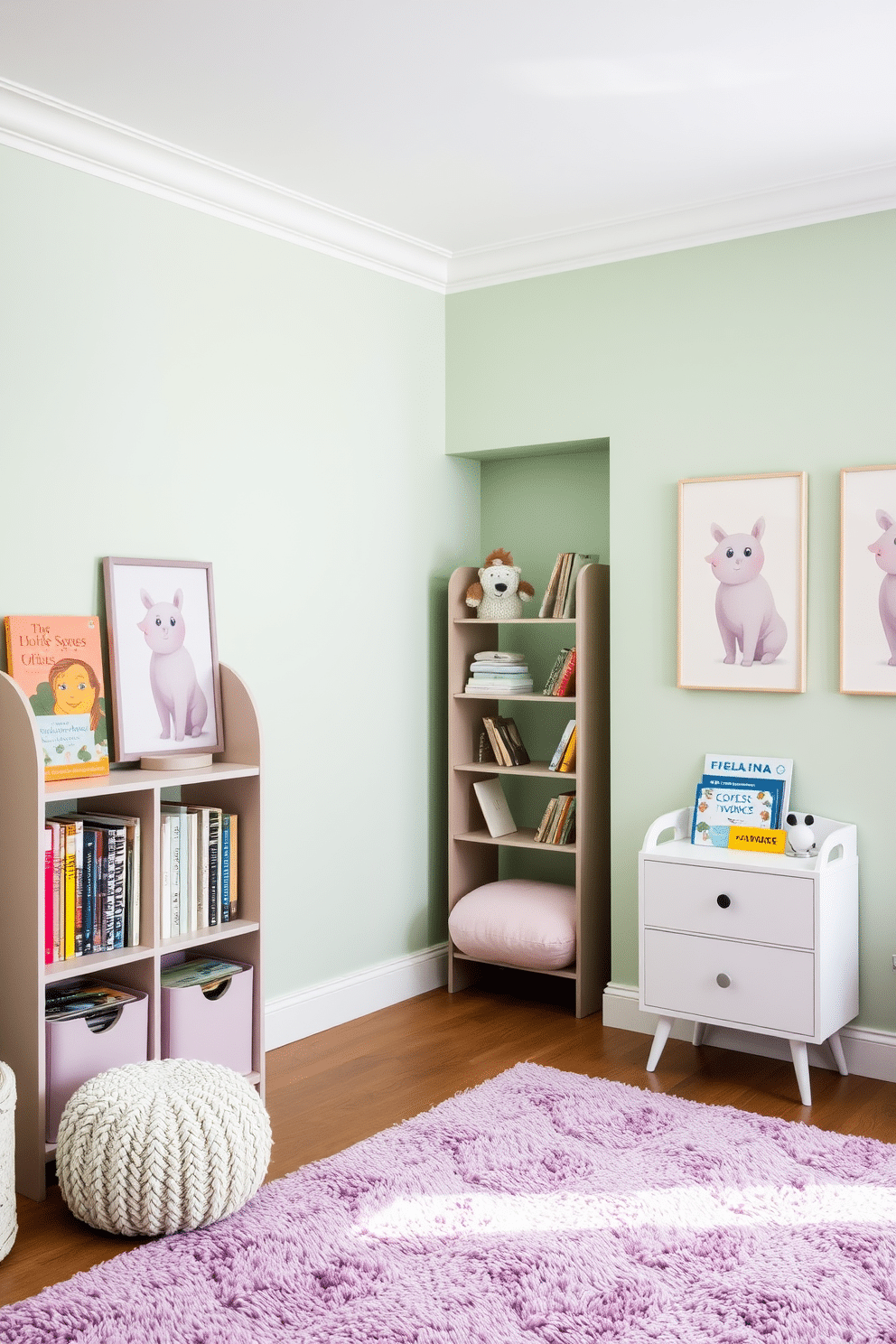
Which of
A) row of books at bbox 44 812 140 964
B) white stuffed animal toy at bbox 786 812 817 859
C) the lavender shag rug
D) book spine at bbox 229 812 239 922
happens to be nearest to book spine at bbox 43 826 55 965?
row of books at bbox 44 812 140 964

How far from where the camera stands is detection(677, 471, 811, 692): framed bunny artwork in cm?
345

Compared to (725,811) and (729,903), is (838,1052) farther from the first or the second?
(725,811)

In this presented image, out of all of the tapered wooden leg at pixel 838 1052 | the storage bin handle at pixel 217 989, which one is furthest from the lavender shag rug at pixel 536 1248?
the storage bin handle at pixel 217 989

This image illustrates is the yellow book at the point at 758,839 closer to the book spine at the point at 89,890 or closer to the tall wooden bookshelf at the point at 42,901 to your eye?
the tall wooden bookshelf at the point at 42,901

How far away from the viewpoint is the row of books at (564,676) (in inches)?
156

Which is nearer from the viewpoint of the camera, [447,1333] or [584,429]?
[447,1333]

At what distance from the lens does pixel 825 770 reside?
3.43 m

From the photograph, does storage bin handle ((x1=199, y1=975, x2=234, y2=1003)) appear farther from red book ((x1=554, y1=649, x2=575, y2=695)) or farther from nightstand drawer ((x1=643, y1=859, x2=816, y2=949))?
red book ((x1=554, y1=649, x2=575, y2=695))

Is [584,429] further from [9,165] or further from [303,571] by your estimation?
[9,165]

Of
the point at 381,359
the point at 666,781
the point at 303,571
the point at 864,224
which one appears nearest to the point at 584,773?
the point at 666,781

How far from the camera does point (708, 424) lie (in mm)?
3629

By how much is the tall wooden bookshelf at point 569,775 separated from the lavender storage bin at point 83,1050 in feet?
5.10

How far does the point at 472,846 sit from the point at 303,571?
1.27 m

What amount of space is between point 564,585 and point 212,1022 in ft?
6.08
